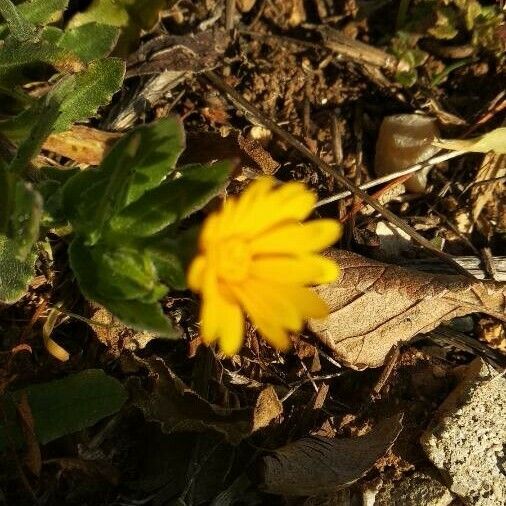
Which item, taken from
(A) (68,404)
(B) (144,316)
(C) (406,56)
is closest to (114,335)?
(A) (68,404)

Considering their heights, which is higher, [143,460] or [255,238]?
[255,238]

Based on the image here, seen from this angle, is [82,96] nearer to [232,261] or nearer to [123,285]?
[123,285]

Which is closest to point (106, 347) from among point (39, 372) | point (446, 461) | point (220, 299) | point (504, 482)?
point (39, 372)

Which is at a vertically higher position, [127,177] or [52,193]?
[127,177]

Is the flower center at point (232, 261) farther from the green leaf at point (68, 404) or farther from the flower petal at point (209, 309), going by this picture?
the green leaf at point (68, 404)

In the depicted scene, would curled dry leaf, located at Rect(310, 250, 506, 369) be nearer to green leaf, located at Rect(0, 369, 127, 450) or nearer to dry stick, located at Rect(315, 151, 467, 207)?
dry stick, located at Rect(315, 151, 467, 207)

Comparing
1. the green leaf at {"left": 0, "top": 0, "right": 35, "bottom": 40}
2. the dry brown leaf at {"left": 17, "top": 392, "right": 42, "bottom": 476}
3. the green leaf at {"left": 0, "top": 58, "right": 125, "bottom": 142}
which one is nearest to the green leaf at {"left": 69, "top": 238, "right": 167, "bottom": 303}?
the green leaf at {"left": 0, "top": 58, "right": 125, "bottom": 142}

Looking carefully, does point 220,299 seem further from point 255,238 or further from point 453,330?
point 453,330
